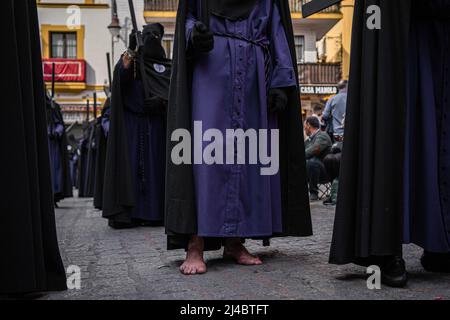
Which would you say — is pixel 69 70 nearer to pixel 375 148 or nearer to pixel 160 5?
pixel 160 5

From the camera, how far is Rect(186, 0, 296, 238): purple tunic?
3455 mm

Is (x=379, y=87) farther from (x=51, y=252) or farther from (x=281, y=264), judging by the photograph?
(x=51, y=252)

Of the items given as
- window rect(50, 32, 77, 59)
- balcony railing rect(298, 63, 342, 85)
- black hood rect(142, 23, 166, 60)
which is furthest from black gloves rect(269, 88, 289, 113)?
window rect(50, 32, 77, 59)

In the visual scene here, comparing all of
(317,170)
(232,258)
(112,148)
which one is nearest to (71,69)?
(317,170)

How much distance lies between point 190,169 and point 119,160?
3.38m

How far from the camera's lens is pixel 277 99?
3592 mm

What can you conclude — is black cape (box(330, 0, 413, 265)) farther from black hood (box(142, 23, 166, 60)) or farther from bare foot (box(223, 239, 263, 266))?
black hood (box(142, 23, 166, 60))

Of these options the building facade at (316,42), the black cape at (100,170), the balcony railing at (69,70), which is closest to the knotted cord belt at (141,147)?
the black cape at (100,170)

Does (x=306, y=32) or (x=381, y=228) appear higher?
(x=306, y=32)

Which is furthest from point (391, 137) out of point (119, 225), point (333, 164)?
point (333, 164)

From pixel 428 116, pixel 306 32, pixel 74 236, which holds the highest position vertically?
pixel 306 32

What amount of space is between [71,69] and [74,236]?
25373 millimetres

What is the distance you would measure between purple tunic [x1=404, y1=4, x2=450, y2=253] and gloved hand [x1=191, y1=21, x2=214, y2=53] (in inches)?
41.5
